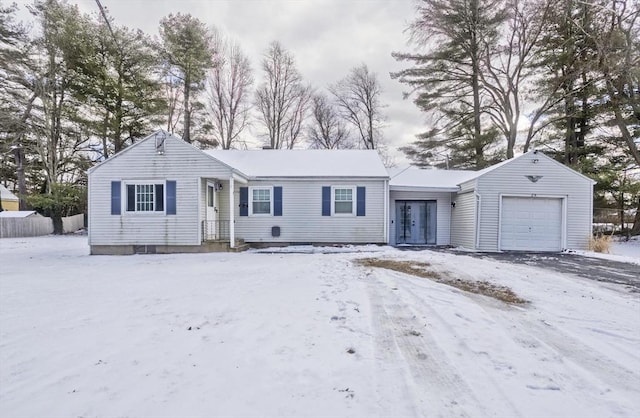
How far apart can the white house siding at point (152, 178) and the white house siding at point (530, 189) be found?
31.4 ft

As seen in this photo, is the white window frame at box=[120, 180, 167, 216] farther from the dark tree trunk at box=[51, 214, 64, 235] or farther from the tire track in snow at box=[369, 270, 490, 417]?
the dark tree trunk at box=[51, 214, 64, 235]

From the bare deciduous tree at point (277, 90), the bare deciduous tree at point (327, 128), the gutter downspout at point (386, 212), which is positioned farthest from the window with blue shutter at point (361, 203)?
the bare deciduous tree at point (327, 128)

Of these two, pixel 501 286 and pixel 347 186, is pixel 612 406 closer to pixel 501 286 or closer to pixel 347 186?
pixel 501 286

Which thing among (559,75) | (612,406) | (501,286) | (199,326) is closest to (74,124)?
(199,326)

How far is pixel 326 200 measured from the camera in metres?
13.6

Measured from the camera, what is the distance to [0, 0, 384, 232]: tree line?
2088 cm

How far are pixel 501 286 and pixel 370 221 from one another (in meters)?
7.27

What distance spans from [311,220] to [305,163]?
104 inches

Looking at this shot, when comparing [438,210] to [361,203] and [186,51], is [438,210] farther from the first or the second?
[186,51]

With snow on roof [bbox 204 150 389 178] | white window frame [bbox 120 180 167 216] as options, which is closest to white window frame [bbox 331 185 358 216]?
snow on roof [bbox 204 150 389 178]

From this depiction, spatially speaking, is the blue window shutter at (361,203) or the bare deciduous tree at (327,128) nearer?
the blue window shutter at (361,203)

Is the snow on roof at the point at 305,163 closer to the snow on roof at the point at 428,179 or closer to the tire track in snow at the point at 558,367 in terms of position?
the snow on roof at the point at 428,179

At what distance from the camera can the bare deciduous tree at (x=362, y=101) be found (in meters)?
29.0

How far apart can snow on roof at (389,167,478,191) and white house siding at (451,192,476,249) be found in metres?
0.71
